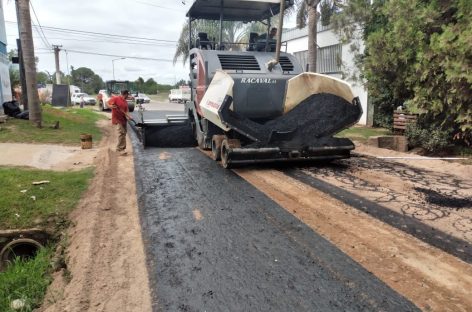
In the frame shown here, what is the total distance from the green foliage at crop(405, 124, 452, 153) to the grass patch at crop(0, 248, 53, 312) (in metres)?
10.2

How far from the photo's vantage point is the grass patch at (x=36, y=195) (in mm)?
5617

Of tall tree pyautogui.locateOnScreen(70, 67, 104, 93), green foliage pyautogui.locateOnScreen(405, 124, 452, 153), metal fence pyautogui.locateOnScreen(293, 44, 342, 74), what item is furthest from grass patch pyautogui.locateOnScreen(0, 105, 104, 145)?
tall tree pyautogui.locateOnScreen(70, 67, 104, 93)

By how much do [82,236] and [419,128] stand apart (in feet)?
34.3

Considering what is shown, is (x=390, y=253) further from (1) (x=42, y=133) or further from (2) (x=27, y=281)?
(1) (x=42, y=133)

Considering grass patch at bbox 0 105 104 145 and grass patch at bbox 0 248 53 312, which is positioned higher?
grass patch at bbox 0 105 104 145

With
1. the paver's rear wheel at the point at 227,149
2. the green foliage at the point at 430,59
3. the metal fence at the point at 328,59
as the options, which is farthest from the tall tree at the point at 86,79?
the paver's rear wheel at the point at 227,149

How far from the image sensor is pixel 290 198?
19.4 ft

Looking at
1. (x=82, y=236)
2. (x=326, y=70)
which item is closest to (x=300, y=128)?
(x=82, y=236)

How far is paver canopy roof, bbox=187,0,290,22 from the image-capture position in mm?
9750

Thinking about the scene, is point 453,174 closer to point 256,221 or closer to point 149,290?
point 256,221

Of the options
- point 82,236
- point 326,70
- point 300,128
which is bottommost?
point 82,236

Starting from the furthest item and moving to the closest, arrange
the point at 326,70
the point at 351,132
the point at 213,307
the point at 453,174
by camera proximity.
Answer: the point at 326,70 < the point at 351,132 < the point at 453,174 < the point at 213,307

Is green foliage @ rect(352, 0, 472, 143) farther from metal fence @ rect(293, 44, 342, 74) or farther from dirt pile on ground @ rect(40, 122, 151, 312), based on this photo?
metal fence @ rect(293, 44, 342, 74)

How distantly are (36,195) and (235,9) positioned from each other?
6.68 metres
